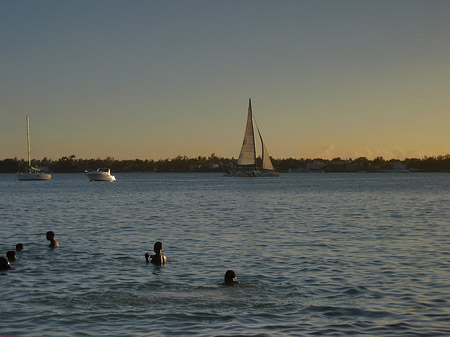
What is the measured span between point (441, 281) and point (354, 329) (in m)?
7.67

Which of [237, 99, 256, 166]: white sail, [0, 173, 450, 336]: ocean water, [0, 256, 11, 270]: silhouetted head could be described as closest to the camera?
[0, 173, 450, 336]: ocean water

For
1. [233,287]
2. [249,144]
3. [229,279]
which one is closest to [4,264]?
[229,279]

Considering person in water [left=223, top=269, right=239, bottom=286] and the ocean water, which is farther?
person in water [left=223, top=269, right=239, bottom=286]

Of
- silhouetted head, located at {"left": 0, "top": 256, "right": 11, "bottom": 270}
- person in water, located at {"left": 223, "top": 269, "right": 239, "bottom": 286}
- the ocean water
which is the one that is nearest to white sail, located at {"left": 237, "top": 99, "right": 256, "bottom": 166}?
the ocean water

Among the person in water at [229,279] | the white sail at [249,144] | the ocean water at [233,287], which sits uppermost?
the white sail at [249,144]

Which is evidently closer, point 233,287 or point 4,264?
point 233,287

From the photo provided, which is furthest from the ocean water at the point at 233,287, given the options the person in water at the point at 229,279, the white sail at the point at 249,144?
the white sail at the point at 249,144

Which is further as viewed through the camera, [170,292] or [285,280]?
[285,280]

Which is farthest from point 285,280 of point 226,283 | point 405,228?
point 405,228

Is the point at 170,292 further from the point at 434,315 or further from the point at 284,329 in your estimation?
the point at 434,315

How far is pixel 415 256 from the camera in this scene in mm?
28312

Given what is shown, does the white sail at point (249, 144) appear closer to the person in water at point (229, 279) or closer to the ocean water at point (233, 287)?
the ocean water at point (233, 287)

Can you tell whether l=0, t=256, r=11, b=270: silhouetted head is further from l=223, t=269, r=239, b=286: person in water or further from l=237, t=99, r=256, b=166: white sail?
l=237, t=99, r=256, b=166: white sail

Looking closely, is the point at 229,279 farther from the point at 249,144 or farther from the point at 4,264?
the point at 249,144
